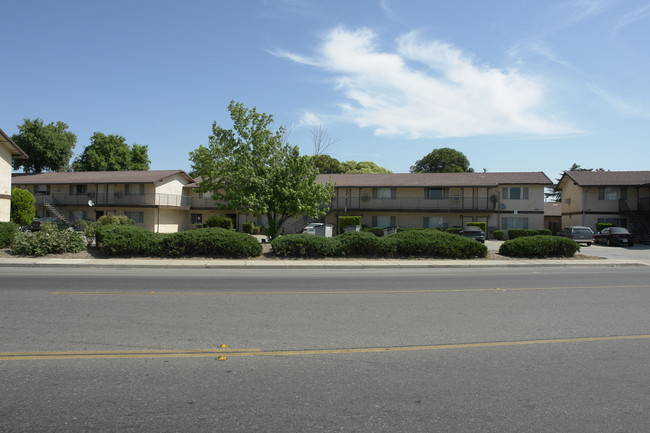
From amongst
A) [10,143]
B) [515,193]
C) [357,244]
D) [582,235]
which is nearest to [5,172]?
[10,143]

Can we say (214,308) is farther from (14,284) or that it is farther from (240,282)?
(14,284)

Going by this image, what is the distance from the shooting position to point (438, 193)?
44188 mm

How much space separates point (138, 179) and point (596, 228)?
139 ft

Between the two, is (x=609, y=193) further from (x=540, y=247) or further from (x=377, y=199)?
(x=540, y=247)

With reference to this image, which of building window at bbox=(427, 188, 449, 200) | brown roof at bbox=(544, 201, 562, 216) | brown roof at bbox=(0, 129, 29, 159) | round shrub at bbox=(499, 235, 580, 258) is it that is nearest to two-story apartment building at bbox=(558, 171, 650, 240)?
brown roof at bbox=(544, 201, 562, 216)

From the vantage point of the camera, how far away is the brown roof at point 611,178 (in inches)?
1636

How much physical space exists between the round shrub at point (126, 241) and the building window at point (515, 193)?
115ft

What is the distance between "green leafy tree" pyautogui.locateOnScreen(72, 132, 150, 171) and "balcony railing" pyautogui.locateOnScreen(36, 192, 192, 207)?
16430 millimetres

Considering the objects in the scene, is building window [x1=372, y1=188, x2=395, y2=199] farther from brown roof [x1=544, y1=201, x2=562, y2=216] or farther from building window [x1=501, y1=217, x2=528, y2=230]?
brown roof [x1=544, y1=201, x2=562, y2=216]

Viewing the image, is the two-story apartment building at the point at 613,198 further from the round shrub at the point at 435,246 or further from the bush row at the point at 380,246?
the bush row at the point at 380,246

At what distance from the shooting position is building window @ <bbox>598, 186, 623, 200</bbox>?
42.2m

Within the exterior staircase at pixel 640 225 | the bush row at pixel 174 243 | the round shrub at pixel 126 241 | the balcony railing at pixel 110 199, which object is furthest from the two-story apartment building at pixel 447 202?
the round shrub at pixel 126 241

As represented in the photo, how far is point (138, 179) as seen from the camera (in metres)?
43.9

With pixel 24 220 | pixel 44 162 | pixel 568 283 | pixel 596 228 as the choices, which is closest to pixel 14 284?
pixel 568 283
